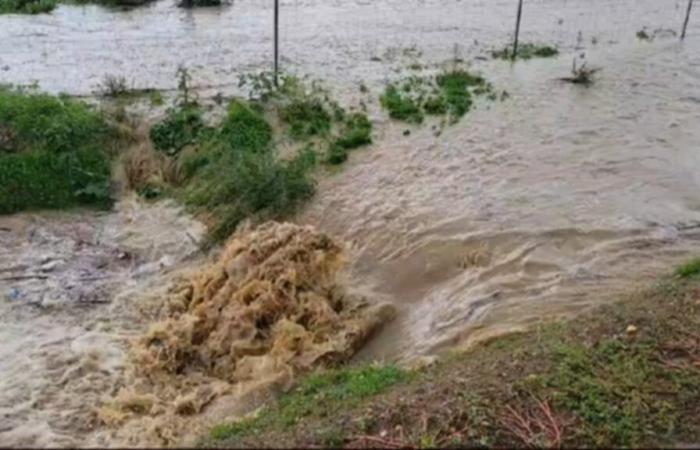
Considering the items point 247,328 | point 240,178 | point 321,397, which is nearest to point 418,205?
point 240,178

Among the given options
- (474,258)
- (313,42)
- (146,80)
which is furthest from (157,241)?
(313,42)

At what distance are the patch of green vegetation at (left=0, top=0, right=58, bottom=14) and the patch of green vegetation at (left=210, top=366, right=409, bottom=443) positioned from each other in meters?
15.0

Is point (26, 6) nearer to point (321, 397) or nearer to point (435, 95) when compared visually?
point (435, 95)

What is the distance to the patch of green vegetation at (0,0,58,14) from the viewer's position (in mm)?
18672

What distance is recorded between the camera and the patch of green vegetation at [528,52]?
52.9ft

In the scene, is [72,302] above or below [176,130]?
below

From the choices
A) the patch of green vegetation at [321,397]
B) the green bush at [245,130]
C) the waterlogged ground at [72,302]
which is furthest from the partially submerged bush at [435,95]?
the patch of green vegetation at [321,397]

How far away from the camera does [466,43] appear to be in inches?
674

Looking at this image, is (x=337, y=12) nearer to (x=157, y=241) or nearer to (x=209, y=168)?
(x=209, y=168)

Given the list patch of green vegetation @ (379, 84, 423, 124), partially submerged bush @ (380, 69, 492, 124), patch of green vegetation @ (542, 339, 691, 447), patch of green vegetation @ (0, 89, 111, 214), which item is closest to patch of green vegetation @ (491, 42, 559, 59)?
partially submerged bush @ (380, 69, 492, 124)

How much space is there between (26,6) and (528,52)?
1160 cm

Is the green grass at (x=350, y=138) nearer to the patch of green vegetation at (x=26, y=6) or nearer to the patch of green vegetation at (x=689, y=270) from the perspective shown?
the patch of green vegetation at (x=689, y=270)

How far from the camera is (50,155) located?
422 inches

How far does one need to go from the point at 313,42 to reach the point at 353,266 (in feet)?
28.3
